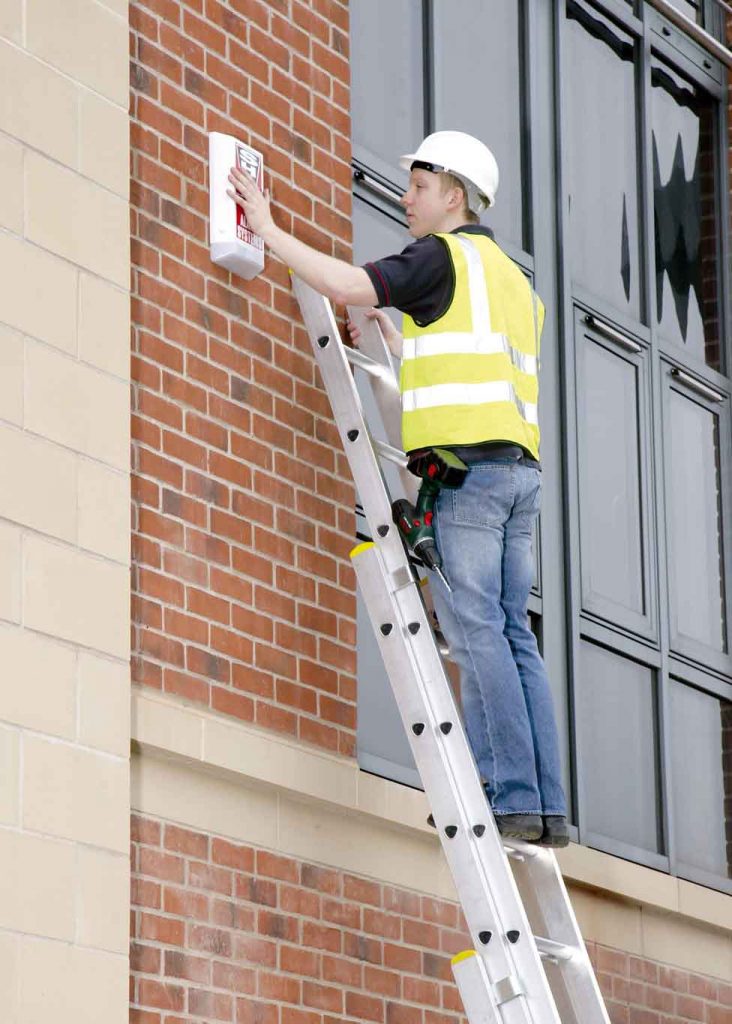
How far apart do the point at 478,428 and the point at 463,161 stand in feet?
3.05

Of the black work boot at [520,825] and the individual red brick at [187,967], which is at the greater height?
the black work boot at [520,825]

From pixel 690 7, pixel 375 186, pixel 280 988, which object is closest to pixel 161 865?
pixel 280 988

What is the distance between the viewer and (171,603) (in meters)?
6.58

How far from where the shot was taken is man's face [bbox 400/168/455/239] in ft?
23.4

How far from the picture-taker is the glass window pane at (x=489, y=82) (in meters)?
9.12

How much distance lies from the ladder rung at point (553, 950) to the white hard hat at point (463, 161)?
2419 mm

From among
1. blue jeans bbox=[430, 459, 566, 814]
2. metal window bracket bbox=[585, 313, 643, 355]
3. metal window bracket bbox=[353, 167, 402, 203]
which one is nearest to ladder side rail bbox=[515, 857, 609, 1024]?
blue jeans bbox=[430, 459, 566, 814]

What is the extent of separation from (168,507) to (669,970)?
3.51m

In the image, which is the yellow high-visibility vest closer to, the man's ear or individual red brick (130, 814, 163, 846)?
the man's ear

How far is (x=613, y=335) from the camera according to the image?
9.81 m
